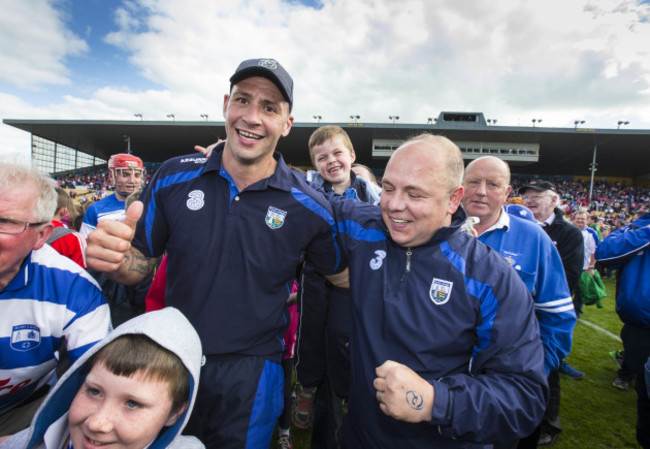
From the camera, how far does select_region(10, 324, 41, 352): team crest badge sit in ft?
5.80

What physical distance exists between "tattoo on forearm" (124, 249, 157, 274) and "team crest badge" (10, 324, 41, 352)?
25.3 inches

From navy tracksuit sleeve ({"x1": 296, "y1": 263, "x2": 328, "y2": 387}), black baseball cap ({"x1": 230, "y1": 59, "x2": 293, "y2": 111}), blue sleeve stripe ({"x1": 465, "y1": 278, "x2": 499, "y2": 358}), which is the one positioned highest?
black baseball cap ({"x1": 230, "y1": 59, "x2": 293, "y2": 111})

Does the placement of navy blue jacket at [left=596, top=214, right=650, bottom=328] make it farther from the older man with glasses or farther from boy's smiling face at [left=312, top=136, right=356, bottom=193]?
the older man with glasses

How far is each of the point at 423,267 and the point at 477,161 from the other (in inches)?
62.1

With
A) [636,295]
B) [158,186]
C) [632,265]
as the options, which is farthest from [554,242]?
[158,186]

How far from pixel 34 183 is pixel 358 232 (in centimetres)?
179

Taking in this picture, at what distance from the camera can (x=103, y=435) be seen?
126 centimetres

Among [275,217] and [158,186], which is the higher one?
[158,186]

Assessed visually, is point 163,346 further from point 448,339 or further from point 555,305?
point 555,305

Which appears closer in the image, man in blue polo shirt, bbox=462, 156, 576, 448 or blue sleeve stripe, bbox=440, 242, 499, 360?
blue sleeve stripe, bbox=440, 242, 499, 360

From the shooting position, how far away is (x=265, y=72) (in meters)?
1.72

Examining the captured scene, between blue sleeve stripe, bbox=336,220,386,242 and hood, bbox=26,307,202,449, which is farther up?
blue sleeve stripe, bbox=336,220,386,242

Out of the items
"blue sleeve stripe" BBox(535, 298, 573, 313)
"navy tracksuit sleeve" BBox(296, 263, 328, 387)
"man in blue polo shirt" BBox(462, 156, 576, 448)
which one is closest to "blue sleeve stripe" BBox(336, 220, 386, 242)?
"navy tracksuit sleeve" BBox(296, 263, 328, 387)

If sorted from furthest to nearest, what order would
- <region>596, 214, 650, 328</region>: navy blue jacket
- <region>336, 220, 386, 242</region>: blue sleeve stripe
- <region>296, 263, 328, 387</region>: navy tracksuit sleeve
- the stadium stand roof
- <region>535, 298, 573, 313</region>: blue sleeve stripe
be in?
the stadium stand roof < <region>596, 214, 650, 328</region>: navy blue jacket < <region>296, 263, 328, 387</region>: navy tracksuit sleeve < <region>535, 298, 573, 313</region>: blue sleeve stripe < <region>336, 220, 386, 242</region>: blue sleeve stripe
